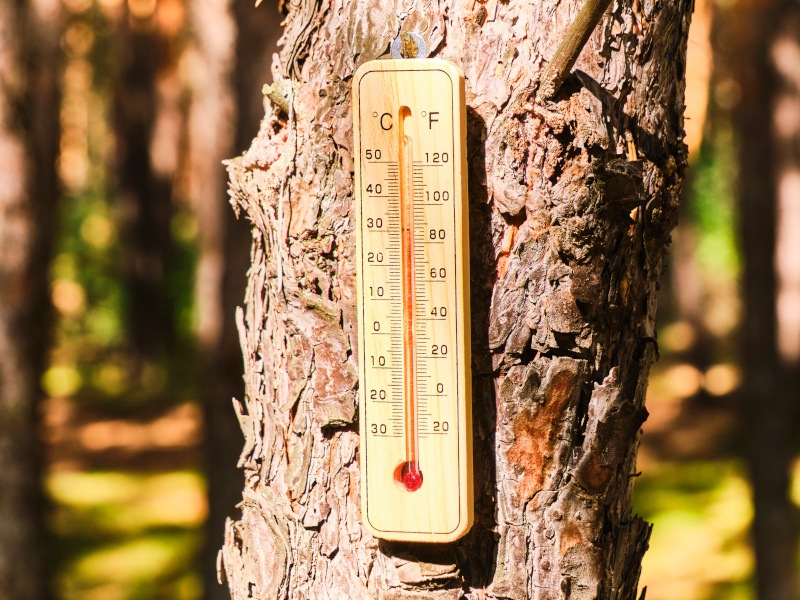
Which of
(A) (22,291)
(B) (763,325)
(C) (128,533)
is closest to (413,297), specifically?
(A) (22,291)

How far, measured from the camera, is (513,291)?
1256 mm

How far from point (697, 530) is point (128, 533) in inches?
199

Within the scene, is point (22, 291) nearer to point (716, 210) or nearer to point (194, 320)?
point (194, 320)

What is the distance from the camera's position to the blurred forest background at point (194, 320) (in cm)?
448

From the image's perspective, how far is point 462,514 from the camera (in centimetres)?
123

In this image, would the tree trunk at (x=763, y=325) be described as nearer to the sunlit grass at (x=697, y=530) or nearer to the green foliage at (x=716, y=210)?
the sunlit grass at (x=697, y=530)

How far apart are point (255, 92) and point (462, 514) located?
10.9 feet

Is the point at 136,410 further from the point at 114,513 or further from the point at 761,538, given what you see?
the point at 761,538

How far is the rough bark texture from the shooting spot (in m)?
1.24

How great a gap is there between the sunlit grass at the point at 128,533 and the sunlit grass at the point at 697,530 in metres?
3.65

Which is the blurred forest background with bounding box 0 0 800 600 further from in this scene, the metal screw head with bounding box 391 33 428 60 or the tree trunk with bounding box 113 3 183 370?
the metal screw head with bounding box 391 33 428 60

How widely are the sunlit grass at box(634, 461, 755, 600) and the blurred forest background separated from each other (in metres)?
0.02

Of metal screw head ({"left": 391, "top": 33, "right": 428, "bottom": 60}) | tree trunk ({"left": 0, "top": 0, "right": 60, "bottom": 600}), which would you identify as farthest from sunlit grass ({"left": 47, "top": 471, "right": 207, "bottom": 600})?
metal screw head ({"left": 391, "top": 33, "right": 428, "bottom": 60})

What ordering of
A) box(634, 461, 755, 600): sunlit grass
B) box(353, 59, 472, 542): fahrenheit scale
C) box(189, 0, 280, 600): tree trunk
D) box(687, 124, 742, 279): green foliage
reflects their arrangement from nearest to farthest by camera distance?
box(353, 59, 472, 542): fahrenheit scale, box(189, 0, 280, 600): tree trunk, box(634, 461, 755, 600): sunlit grass, box(687, 124, 742, 279): green foliage
